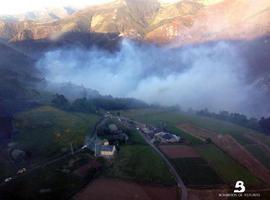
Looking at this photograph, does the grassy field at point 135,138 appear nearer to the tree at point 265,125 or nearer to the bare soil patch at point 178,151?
the bare soil patch at point 178,151

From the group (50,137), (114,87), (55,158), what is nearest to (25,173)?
(55,158)

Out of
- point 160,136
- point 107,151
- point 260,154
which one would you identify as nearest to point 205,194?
point 107,151

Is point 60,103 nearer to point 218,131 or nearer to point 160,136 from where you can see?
point 160,136

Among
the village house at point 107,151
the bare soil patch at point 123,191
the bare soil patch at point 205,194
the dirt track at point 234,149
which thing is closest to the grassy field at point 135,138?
the village house at point 107,151

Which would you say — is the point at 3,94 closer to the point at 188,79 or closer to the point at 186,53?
the point at 188,79

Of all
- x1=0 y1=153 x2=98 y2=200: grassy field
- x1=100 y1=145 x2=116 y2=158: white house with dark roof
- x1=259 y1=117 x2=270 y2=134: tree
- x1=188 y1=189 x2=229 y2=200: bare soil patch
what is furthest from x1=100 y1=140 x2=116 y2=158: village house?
x1=259 y1=117 x2=270 y2=134: tree

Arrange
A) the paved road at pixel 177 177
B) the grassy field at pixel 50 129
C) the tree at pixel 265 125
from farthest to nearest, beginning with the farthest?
the tree at pixel 265 125
the grassy field at pixel 50 129
the paved road at pixel 177 177
